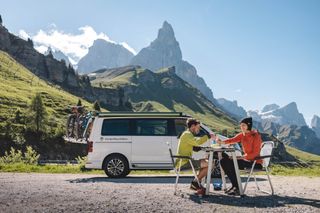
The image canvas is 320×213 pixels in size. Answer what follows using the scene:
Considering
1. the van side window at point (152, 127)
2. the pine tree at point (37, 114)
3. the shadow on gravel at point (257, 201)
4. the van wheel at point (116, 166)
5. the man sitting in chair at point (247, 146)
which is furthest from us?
the pine tree at point (37, 114)

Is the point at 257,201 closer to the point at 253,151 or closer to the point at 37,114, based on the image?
the point at 253,151

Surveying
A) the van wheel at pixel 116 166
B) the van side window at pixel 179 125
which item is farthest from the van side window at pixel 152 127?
the van wheel at pixel 116 166

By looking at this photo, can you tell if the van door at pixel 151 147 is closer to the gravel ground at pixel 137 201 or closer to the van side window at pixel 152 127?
the van side window at pixel 152 127

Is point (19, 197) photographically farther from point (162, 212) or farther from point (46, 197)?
point (162, 212)

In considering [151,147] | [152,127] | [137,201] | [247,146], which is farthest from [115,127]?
[137,201]

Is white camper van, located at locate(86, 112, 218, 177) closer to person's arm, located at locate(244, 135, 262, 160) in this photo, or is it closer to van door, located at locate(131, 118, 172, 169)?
van door, located at locate(131, 118, 172, 169)

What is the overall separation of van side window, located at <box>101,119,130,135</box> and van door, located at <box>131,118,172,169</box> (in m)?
0.42

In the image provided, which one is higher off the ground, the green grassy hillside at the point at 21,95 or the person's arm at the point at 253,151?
the green grassy hillside at the point at 21,95

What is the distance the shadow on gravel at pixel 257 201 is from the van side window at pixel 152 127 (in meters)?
7.28

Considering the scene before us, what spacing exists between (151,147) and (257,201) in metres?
8.21

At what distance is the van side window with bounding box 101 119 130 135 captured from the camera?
17875 millimetres

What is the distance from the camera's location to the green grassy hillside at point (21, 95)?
134 meters

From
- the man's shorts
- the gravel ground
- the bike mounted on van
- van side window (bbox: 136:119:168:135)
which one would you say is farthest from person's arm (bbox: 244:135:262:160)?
van side window (bbox: 136:119:168:135)

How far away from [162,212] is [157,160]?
940 cm
